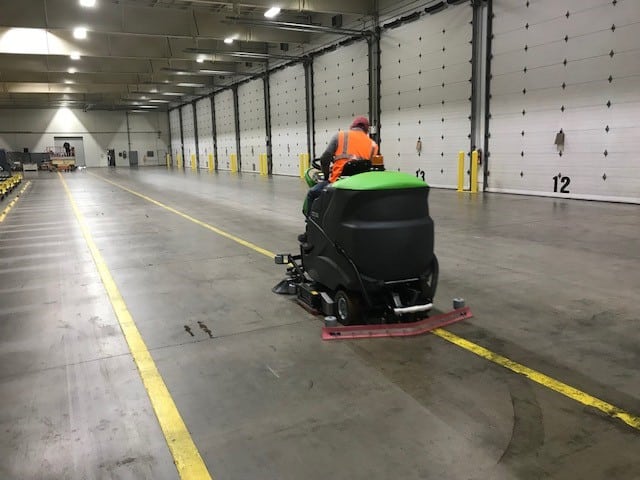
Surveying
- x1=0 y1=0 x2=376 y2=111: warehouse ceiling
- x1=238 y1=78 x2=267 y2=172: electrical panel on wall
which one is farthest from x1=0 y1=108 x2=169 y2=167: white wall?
x1=238 y1=78 x2=267 y2=172: electrical panel on wall

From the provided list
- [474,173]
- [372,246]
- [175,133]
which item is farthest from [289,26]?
[175,133]

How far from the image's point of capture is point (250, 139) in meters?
31.0

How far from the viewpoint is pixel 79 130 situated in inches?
1842

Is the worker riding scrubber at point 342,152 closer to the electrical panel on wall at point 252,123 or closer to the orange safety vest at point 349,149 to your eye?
the orange safety vest at point 349,149

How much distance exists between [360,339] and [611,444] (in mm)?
1941

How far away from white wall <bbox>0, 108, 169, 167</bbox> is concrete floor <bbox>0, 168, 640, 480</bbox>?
4371cm

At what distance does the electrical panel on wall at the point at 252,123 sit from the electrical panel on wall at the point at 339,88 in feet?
21.2

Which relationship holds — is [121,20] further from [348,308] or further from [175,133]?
[175,133]

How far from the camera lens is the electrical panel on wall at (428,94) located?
1566 cm

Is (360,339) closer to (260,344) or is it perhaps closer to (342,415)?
(260,344)

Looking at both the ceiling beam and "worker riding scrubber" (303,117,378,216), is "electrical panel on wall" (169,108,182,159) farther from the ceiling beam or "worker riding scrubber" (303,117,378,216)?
"worker riding scrubber" (303,117,378,216)

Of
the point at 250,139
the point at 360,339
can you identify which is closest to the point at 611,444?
the point at 360,339

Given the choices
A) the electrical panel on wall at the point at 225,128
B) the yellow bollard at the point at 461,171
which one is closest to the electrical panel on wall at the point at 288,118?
the electrical panel on wall at the point at 225,128

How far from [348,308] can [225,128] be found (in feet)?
108
